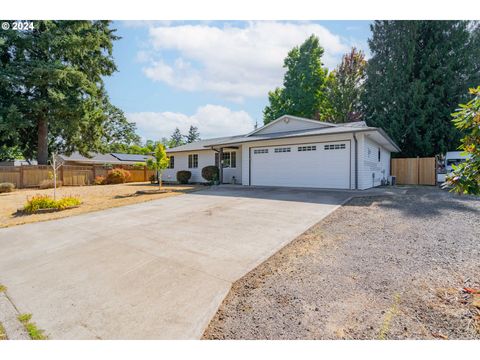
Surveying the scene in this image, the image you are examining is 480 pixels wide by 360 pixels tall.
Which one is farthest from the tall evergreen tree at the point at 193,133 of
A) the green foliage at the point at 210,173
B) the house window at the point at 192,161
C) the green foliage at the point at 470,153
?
the green foliage at the point at 470,153

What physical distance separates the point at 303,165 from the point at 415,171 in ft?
30.8

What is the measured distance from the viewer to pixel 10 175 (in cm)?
1538

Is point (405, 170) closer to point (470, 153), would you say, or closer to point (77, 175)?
point (470, 153)

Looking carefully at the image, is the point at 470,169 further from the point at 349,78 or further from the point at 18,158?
the point at 18,158

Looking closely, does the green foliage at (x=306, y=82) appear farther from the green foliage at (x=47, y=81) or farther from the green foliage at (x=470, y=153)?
the green foliage at (x=470, y=153)

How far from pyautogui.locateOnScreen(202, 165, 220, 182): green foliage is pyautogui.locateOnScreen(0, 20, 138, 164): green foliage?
1119 centimetres

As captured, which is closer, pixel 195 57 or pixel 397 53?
pixel 195 57

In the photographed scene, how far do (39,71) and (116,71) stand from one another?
8335mm

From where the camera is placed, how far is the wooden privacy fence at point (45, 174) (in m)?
15.4

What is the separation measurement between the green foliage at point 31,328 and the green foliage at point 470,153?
14.0 feet

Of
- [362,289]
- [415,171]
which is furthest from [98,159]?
[362,289]

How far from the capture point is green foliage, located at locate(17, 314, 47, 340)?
7.44 ft

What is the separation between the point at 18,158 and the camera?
39.8 meters
